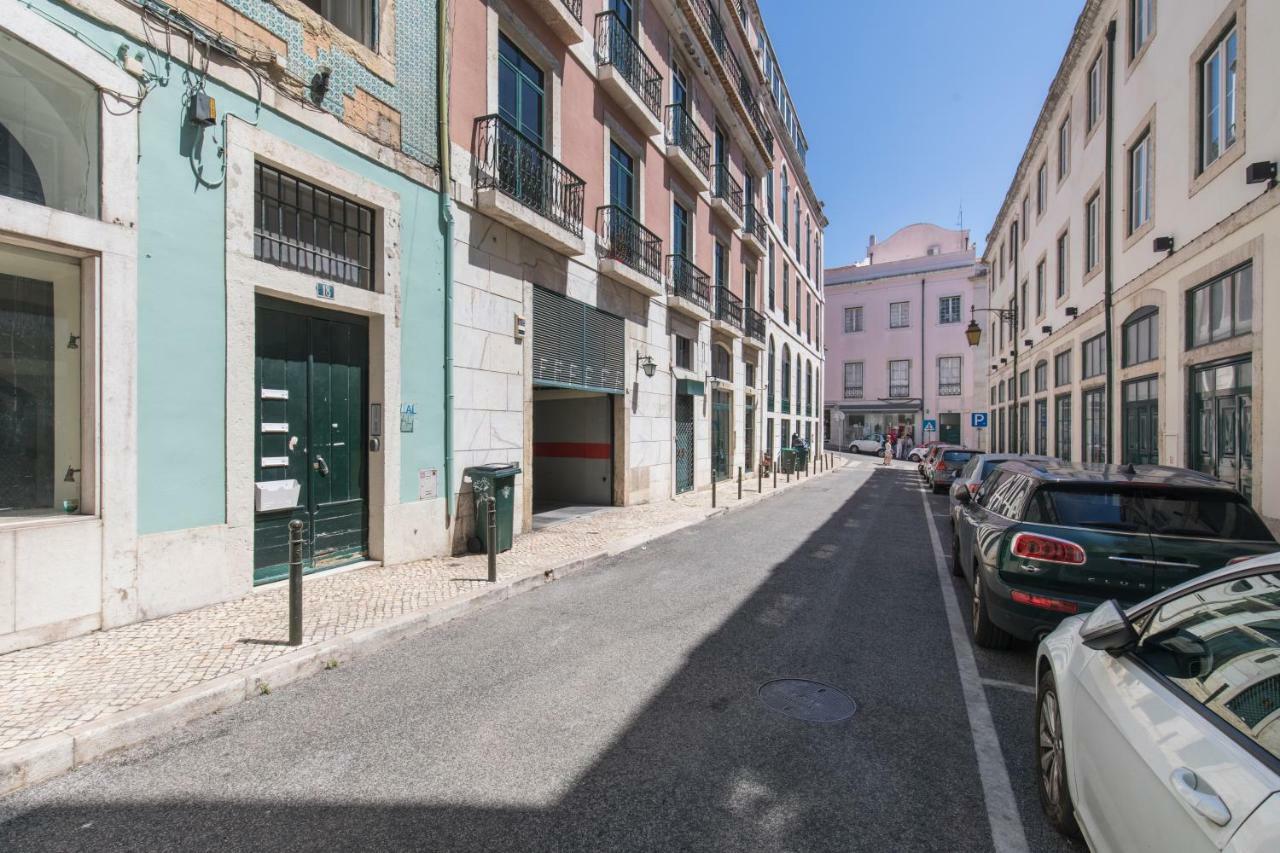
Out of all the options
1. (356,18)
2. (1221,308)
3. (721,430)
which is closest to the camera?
(356,18)

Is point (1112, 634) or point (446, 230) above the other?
point (446, 230)

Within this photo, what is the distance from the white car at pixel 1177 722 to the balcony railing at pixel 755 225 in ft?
66.2

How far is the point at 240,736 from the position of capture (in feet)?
12.1

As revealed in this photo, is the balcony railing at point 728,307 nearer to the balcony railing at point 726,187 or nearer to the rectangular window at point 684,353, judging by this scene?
the rectangular window at point 684,353

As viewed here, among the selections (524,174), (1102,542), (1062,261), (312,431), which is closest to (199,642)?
(312,431)

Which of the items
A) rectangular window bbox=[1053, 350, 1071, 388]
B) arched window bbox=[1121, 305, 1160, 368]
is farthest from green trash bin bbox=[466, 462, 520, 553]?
rectangular window bbox=[1053, 350, 1071, 388]

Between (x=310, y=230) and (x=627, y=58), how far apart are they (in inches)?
366

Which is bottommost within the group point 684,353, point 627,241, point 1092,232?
point 684,353

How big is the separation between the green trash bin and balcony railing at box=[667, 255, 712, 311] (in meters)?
8.16

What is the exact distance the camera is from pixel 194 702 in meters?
3.90

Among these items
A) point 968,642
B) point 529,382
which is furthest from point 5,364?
point 968,642

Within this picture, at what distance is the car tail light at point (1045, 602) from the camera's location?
14.1 feet

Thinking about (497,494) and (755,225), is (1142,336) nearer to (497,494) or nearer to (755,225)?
(497,494)

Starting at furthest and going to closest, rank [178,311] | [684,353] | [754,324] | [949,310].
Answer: [949,310] → [754,324] → [684,353] → [178,311]
